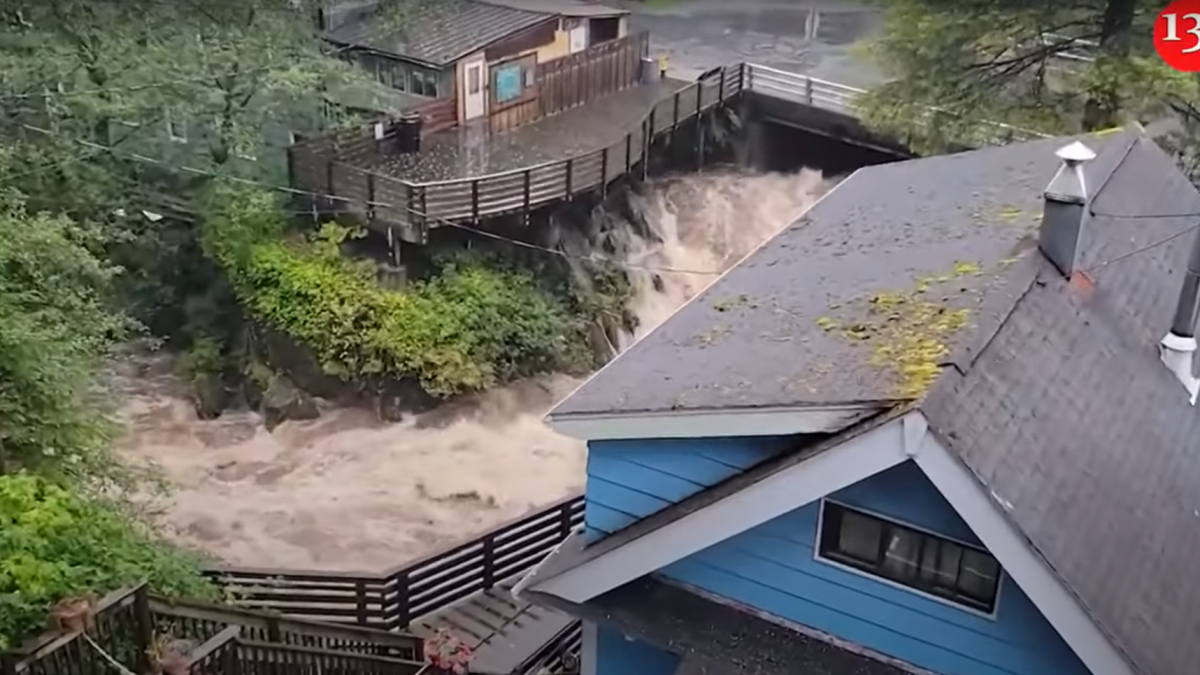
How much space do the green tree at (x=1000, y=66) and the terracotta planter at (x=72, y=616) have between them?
1484 centimetres

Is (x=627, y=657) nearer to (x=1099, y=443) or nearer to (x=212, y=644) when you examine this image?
(x=212, y=644)

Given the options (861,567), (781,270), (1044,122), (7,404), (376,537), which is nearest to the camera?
(861,567)

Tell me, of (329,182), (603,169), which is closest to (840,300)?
(329,182)

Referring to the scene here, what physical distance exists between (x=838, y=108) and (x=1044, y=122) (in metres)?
5.74

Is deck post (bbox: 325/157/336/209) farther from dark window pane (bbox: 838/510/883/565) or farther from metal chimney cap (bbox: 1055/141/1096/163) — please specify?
dark window pane (bbox: 838/510/883/565)

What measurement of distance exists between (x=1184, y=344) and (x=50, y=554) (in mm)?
7323

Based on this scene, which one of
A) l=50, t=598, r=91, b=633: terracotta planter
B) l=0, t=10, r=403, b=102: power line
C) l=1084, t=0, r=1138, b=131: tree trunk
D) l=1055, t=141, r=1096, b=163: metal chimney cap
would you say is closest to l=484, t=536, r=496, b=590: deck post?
l=50, t=598, r=91, b=633: terracotta planter

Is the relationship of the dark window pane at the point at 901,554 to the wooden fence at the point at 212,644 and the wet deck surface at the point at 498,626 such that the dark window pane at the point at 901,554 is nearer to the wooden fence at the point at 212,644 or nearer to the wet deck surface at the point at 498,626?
the wooden fence at the point at 212,644

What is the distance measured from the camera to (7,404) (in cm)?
1012

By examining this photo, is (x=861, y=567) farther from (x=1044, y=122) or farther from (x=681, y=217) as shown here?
(x=681, y=217)

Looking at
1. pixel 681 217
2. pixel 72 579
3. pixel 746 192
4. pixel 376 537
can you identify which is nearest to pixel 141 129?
pixel 376 537

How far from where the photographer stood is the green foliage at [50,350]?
33.4 feet

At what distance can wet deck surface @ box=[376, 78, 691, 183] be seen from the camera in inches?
785

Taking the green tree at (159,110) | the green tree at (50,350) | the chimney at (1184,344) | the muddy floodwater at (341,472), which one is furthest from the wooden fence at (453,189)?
→ the chimney at (1184,344)
